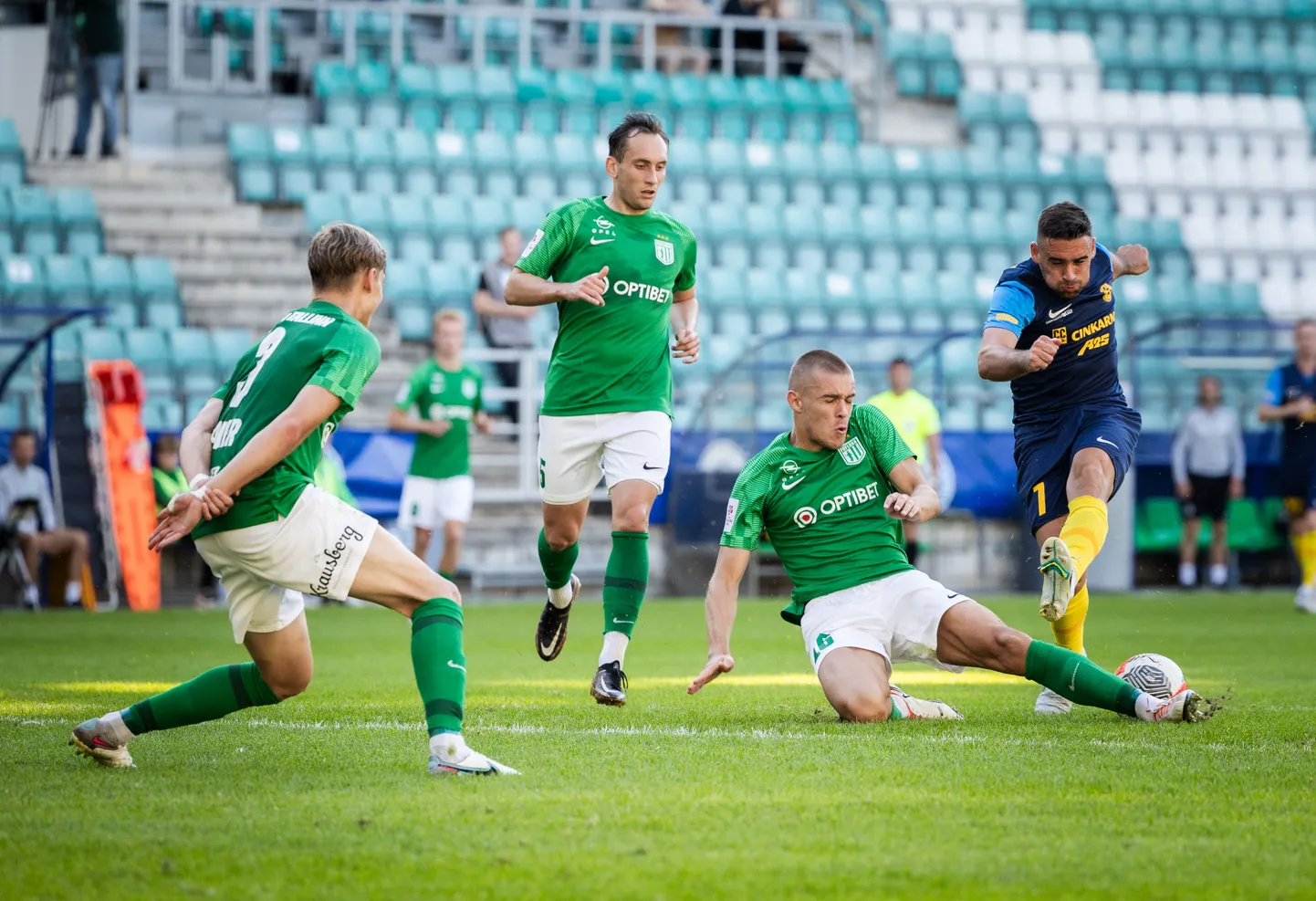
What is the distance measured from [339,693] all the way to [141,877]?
3.71 meters

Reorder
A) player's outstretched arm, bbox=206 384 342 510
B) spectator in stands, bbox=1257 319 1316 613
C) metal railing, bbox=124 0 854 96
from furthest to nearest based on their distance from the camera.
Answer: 1. metal railing, bbox=124 0 854 96
2. spectator in stands, bbox=1257 319 1316 613
3. player's outstretched arm, bbox=206 384 342 510

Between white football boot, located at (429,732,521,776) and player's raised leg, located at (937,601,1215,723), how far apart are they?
1.87 m

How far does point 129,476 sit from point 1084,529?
10321 millimetres

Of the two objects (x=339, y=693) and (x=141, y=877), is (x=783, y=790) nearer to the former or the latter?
(x=141, y=877)

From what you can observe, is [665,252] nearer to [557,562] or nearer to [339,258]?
[557,562]

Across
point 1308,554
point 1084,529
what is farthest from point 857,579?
point 1308,554

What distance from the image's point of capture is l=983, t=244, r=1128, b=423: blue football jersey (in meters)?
6.39

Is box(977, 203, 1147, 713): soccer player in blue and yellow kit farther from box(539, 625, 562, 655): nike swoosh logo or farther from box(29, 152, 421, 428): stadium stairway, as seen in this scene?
box(29, 152, 421, 428): stadium stairway

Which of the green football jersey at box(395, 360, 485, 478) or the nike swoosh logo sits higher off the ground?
the green football jersey at box(395, 360, 485, 478)

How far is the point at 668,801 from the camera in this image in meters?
4.01

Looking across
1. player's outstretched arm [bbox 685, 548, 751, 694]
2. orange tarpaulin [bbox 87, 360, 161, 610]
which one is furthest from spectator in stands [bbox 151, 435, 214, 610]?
player's outstretched arm [bbox 685, 548, 751, 694]

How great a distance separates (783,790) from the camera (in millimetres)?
4160

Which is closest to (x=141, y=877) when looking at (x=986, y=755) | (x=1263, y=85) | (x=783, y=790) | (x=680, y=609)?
(x=783, y=790)

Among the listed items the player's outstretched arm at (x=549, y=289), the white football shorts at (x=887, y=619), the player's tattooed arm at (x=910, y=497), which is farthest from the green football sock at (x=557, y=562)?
the player's tattooed arm at (x=910, y=497)
